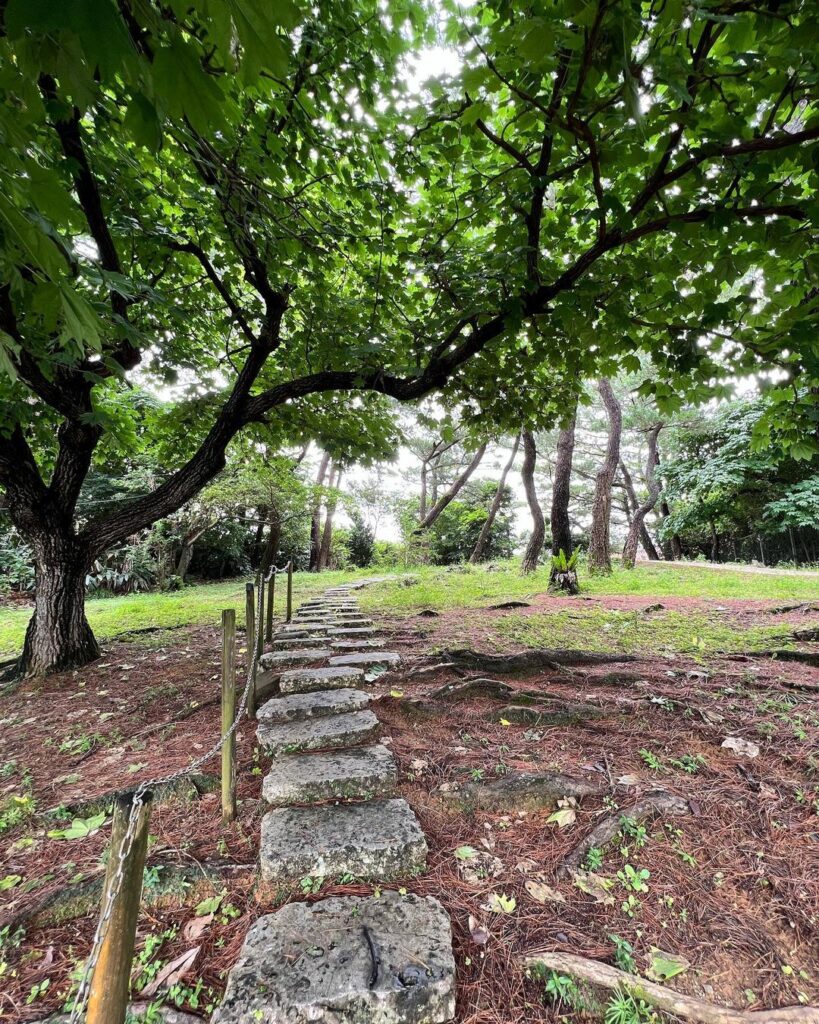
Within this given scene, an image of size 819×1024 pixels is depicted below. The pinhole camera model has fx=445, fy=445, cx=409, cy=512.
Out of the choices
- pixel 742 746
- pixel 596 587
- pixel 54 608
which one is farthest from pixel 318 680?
pixel 596 587

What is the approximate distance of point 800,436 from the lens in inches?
139

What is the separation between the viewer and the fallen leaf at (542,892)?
5.43 feet

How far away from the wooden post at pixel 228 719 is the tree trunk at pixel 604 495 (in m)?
9.70

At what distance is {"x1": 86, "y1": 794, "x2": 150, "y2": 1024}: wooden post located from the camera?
37.6 inches

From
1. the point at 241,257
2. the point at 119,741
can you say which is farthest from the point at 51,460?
the point at 119,741

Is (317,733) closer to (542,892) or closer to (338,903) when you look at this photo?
(338,903)

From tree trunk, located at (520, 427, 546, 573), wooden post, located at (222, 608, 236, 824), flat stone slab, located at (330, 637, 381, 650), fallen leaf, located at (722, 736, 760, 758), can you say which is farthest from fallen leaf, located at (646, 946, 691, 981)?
tree trunk, located at (520, 427, 546, 573)

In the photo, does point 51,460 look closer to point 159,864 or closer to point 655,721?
point 159,864

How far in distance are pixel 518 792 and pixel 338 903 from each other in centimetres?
99

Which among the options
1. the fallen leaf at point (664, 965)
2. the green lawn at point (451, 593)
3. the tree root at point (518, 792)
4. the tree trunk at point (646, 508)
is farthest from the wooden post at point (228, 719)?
the tree trunk at point (646, 508)

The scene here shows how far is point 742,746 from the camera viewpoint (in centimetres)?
251

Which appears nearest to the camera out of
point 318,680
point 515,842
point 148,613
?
point 515,842

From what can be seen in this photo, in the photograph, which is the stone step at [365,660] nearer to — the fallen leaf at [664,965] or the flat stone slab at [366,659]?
the flat stone slab at [366,659]

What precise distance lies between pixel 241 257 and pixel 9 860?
4.10 meters
